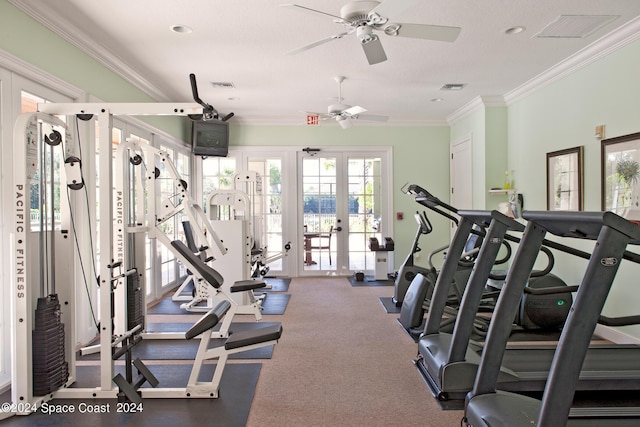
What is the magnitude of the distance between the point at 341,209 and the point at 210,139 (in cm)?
254

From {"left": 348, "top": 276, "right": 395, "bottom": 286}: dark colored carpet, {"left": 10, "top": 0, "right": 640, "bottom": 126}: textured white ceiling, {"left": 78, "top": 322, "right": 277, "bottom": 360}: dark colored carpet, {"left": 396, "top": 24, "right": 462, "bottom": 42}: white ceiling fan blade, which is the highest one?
{"left": 10, "top": 0, "right": 640, "bottom": 126}: textured white ceiling

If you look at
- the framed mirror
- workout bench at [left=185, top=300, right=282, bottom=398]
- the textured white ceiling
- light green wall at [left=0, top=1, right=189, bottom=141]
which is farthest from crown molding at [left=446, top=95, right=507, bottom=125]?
workout bench at [left=185, top=300, right=282, bottom=398]

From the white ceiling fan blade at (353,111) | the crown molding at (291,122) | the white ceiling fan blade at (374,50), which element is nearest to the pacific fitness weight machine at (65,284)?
the white ceiling fan blade at (374,50)

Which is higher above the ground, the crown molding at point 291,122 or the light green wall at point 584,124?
the crown molding at point 291,122

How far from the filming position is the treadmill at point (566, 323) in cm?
124

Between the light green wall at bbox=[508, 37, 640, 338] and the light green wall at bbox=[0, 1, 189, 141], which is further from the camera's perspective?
the light green wall at bbox=[508, 37, 640, 338]

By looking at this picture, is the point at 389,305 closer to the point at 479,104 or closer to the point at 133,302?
the point at 133,302

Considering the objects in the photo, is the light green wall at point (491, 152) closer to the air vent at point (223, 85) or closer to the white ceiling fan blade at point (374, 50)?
the white ceiling fan blade at point (374, 50)

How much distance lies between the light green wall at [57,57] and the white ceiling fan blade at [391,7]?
247 cm

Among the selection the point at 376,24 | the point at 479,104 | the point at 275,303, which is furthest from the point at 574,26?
the point at 275,303

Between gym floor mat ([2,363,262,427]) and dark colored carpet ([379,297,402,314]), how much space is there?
2.26 metres

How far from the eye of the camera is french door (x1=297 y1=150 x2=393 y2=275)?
22.7 feet

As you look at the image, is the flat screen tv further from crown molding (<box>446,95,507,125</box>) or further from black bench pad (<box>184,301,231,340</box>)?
black bench pad (<box>184,301,231,340</box>)

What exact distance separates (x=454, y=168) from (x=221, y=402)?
18.3ft
